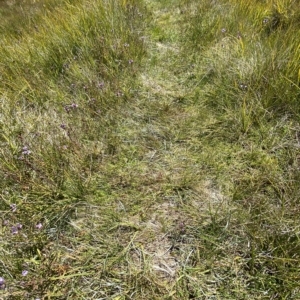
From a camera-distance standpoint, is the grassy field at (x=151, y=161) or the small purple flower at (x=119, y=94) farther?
the small purple flower at (x=119, y=94)

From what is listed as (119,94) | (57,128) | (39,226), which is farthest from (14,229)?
(119,94)

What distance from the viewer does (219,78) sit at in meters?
2.79

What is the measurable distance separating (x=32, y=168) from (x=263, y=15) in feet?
10.7

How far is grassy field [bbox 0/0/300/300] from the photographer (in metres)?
1.59

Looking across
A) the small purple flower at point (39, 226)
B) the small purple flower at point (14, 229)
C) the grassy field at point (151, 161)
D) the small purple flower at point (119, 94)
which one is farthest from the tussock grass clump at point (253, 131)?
the small purple flower at point (14, 229)

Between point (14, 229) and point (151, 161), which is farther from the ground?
point (14, 229)

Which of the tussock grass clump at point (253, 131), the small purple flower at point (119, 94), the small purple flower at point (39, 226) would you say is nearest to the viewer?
the tussock grass clump at point (253, 131)

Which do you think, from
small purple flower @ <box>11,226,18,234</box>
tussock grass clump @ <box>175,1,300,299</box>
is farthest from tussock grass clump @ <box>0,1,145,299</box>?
tussock grass clump @ <box>175,1,300,299</box>

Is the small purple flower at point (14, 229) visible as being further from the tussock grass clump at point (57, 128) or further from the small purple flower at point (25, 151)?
the small purple flower at point (25, 151)

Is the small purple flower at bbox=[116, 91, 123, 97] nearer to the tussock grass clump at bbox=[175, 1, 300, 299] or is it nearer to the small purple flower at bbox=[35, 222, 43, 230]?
the tussock grass clump at bbox=[175, 1, 300, 299]

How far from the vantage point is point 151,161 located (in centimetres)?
222

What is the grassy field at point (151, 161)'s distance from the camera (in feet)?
5.23

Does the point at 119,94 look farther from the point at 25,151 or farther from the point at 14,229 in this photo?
the point at 14,229

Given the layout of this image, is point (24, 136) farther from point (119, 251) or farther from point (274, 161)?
point (274, 161)
